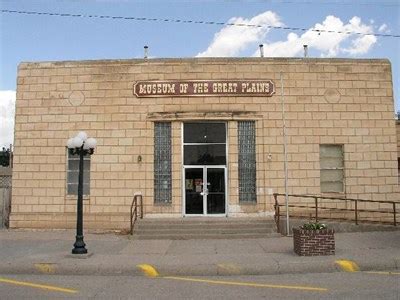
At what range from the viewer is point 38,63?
18.3 m

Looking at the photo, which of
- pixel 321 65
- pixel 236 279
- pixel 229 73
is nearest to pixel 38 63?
pixel 229 73

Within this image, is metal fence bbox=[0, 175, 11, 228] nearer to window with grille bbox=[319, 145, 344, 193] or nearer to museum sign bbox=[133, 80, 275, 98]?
museum sign bbox=[133, 80, 275, 98]

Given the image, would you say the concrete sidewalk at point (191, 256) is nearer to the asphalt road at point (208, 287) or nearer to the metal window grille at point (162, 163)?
the asphalt road at point (208, 287)

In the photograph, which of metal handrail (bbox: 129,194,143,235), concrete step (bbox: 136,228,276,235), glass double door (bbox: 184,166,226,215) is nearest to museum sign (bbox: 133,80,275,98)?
glass double door (bbox: 184,166,226,215)

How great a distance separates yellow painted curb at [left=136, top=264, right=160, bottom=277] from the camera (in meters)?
10.0

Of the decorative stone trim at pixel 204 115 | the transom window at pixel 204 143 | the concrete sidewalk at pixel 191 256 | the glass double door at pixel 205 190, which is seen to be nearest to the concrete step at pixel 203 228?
the concrete sidewalk at pixel 191 256

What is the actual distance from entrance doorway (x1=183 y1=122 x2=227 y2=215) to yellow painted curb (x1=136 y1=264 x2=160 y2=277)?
23.9 feet

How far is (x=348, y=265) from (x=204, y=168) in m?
8.53

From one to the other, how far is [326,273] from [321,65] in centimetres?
1032

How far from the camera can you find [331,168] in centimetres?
1777

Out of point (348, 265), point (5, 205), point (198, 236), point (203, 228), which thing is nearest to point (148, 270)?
point (348, 265)

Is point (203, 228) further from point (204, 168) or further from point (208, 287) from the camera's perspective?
point (208, 287)

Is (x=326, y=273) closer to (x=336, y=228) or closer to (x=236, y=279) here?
(x=236, y=279)

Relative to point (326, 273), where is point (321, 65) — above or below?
above
